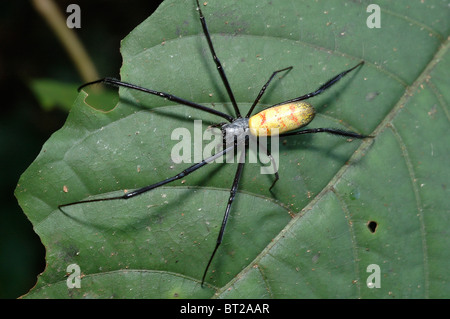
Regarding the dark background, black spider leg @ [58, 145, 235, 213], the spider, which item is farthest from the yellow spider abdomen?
the dark background

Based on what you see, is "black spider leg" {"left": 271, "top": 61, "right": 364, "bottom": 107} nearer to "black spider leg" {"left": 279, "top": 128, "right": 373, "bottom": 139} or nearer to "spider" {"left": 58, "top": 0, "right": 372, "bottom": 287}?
"spider" {"left": 58, "top": 0, "right": 372, "bottom": 287}

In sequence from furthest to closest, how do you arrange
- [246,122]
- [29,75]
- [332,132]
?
1. [29,75]
2. [246,122]
3. [332,132]

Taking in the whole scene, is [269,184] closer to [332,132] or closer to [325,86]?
[332,132]

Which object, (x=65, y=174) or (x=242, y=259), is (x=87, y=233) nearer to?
(x=65, y=174)

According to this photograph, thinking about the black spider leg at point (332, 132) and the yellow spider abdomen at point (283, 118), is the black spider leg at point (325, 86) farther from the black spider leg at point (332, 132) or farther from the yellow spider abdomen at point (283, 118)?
the black spider leg at point (332, 132)

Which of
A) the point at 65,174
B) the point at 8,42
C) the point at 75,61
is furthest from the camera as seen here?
the point at 8,42

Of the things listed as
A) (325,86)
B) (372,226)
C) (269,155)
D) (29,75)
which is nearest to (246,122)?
(269,155)
